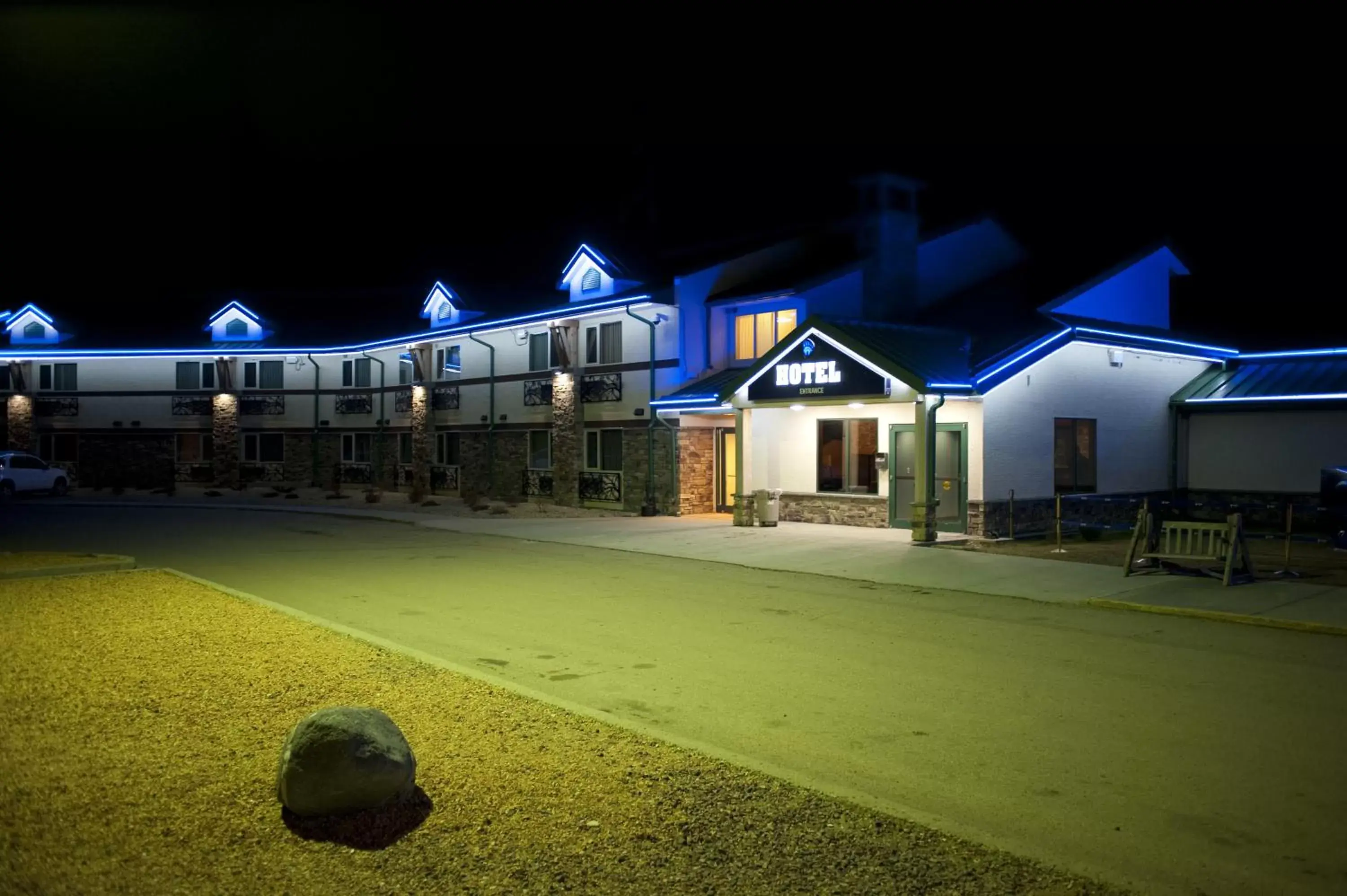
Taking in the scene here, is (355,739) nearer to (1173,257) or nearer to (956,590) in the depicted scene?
(956,590)

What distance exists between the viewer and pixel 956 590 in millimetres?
14289

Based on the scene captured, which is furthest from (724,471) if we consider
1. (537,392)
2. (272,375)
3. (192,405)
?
(192,405)

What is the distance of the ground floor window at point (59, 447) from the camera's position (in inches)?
1828

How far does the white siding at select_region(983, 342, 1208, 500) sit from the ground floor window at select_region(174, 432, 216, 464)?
36.3m

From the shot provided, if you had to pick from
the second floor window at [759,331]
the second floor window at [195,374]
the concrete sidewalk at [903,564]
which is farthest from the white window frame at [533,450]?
the second floor window at [195,374]

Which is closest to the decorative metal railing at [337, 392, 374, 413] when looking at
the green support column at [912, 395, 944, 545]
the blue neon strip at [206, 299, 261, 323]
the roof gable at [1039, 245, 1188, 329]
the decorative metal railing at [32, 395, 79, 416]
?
the blue neon strip at [206, 299, 261, 323]

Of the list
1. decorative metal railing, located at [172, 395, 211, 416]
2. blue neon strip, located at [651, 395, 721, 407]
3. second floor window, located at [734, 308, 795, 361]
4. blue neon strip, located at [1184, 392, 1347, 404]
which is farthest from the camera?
decorative metal railing, located at [172, 395, 211, 416]

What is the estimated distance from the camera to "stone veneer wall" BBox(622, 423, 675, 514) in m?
28.0

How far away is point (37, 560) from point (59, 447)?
35258mm

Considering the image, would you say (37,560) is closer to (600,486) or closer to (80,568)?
(80,568)

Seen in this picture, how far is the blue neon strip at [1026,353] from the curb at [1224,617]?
7.74 m

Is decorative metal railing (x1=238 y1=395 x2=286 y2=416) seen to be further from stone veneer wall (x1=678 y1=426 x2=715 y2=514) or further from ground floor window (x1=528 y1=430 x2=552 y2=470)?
stone veneer wall (x1=678 y1=426 x2=715 y2=514)

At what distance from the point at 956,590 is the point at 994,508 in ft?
23.4

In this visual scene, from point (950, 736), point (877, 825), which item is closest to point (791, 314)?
point (950, 736)
